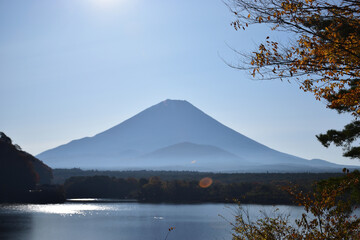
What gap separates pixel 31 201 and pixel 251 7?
58977 mm

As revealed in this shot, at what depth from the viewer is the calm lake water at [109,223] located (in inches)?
1476

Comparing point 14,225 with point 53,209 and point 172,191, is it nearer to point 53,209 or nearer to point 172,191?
point 53,209

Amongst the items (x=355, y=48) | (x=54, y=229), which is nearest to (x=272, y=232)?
(x=355, y=48)

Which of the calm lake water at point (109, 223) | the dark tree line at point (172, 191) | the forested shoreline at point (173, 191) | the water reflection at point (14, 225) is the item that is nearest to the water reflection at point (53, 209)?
the calm lake water at point (109, 223)

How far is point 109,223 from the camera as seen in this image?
46.3 m

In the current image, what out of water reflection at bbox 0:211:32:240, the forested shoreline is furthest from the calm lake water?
the forested shoreline

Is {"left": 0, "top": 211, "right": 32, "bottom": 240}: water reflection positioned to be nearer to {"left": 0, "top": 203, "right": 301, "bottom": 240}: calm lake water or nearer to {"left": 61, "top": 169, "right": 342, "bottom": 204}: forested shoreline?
{"left": 0, "top": 203, "right": 301, "bottom": 240}: calm lake water

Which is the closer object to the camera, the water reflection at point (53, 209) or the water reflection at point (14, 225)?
the water reflection at point (14, 225)

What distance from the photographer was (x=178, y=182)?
253ft

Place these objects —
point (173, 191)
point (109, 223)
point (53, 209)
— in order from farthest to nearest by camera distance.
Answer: point (173, 191), point (53, 209), point (109, 223)

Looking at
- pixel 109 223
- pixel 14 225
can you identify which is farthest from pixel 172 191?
pixel 14 225

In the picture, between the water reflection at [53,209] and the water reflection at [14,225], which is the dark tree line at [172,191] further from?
the water reflection at [14,225]

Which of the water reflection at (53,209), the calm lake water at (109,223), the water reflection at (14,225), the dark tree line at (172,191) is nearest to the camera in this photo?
the water reflection at (14,225)

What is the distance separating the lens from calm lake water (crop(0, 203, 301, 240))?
3750cm
